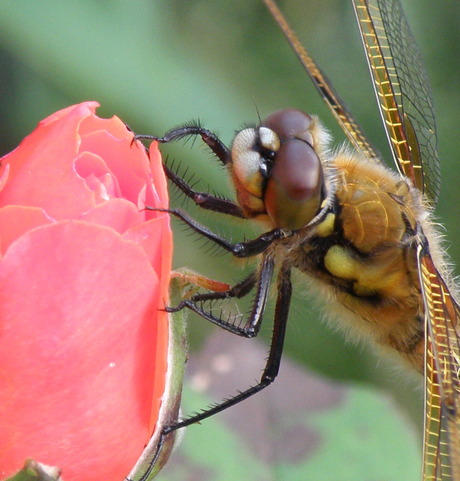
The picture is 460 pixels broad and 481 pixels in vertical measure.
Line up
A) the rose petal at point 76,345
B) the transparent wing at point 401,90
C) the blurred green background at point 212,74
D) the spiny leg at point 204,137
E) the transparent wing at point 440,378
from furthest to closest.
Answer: the blurred green background at point 212,74 < the transparent wing at point 401,90 < the transparent wing at point 440,378 < the spiny leg at point 204,137 < the rose petal at point 76,345

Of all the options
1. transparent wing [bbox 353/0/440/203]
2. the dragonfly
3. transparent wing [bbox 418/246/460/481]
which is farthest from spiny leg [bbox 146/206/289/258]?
transparent wing [bbox 353/0/440/203]

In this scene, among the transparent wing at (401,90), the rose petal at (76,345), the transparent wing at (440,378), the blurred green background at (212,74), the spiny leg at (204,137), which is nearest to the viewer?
the rose petal at (76,345)

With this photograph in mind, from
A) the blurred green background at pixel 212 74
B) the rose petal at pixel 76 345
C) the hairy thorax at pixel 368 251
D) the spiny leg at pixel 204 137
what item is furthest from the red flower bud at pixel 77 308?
the blurred green background at pixel 212 74

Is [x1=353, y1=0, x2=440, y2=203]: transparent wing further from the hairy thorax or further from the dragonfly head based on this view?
the dragonfly head

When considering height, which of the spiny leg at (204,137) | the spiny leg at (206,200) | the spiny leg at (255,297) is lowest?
the spiny leg at (255,297)

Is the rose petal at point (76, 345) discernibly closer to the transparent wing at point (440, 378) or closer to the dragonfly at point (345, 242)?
the dragonfly at point (345, 242)

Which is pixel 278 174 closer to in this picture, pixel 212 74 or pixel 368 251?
pixel 368 251

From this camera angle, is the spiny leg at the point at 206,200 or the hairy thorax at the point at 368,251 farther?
the hairy thorax at the point at 368,251

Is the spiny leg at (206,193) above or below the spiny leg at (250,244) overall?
above

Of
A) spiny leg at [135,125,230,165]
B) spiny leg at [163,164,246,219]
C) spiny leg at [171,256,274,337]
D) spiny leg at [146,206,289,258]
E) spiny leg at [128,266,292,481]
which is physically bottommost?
spiny leg at [128,266,292,481]

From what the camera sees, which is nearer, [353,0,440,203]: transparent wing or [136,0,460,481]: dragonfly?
[136,0,460,481]: dragonfly
